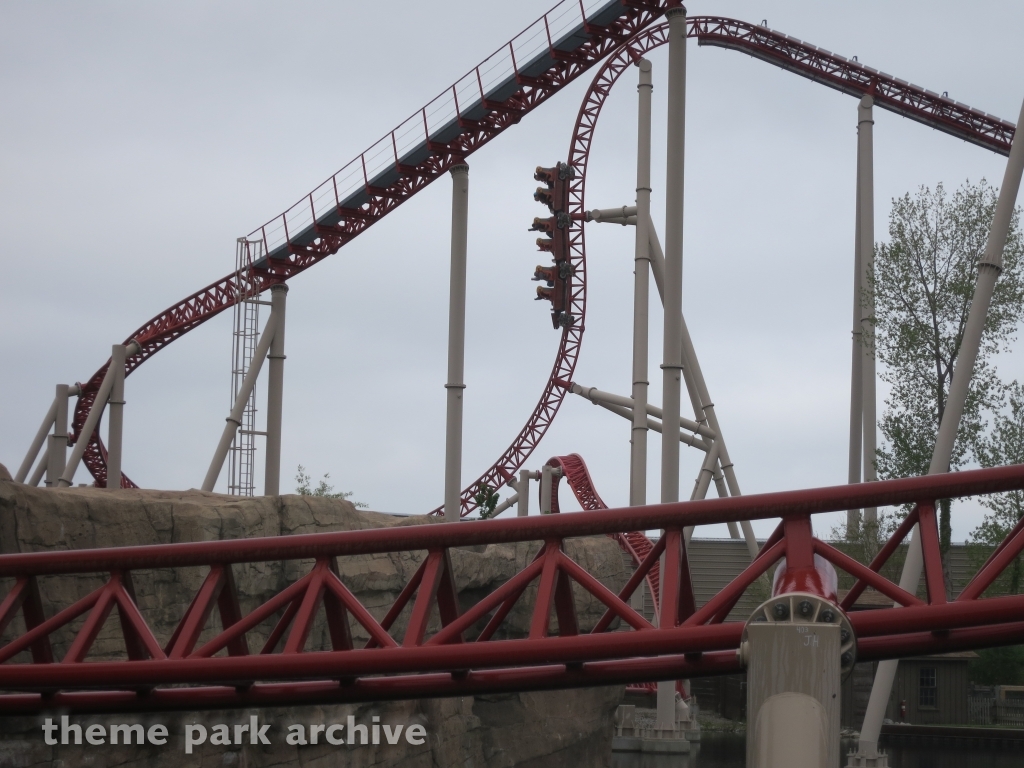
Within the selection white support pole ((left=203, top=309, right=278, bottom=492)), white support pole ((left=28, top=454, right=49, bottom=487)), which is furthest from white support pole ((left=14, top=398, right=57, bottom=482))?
white support pole ((left=203, top=309, right=278, bottom=492))

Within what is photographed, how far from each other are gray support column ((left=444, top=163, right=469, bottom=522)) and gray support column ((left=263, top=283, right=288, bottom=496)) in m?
2.94

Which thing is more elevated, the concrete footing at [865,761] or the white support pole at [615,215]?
the white support pole at [615,215]

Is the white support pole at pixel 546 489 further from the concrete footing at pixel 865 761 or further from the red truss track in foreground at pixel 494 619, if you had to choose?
the red truss track in foreground at pixel 494 619

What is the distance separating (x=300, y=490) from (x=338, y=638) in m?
35.5

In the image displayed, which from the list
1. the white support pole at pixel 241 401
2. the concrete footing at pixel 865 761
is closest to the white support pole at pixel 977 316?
the concrete footing at pixel 865 761

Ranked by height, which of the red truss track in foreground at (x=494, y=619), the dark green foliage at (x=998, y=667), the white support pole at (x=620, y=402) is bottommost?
the dark green foliage at (x=998, y=667)

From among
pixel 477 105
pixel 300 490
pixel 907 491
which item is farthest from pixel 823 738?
pixel 300 490

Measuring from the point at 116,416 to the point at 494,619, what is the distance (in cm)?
1376

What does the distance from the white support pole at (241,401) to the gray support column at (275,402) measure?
9cm

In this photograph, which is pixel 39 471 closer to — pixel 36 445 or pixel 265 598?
pixel 36 445

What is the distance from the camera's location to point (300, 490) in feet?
137

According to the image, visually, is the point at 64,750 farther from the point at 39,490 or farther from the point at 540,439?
the point at 540,439

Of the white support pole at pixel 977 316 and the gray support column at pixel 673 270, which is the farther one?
the gray support column at pixel 673 270

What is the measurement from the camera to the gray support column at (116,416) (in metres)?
18.3
